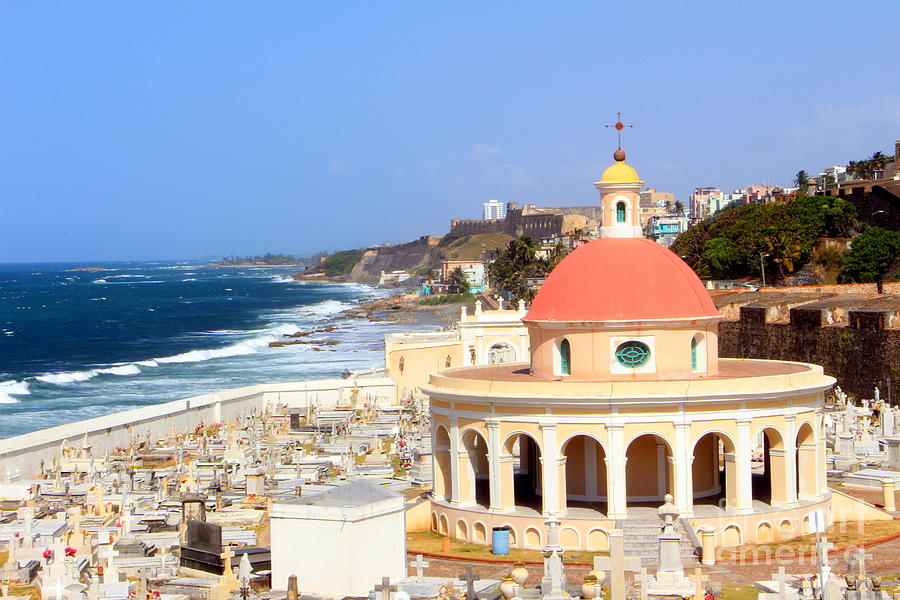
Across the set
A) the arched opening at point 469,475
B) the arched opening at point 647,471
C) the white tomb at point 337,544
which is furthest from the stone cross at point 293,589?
the arched opening at point 647,471

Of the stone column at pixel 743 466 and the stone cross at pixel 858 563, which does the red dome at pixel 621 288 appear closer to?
the stone column at pixel 743 466

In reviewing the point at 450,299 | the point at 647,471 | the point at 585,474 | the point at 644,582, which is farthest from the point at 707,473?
the point at 450,299

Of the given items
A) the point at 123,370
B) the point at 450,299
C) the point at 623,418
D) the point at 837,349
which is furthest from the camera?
the point at 450,299

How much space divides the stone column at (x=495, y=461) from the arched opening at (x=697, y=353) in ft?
12.9

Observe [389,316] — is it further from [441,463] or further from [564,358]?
[564,358]

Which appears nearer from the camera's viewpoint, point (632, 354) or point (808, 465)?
point (632, 354)

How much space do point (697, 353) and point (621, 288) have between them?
190 centimetres

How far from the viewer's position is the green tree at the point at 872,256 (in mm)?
68500

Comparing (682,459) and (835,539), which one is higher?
(682,459)

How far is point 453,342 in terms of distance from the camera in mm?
50469

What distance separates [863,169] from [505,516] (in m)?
89.0

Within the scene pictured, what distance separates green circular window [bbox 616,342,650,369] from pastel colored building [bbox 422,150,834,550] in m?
0.02

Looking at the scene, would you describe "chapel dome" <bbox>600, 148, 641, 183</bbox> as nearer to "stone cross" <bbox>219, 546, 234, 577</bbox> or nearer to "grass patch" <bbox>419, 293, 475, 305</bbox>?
"stone cross" <bbox>219, 546, 234, 577</bbox>

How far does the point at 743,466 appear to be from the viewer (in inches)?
936
